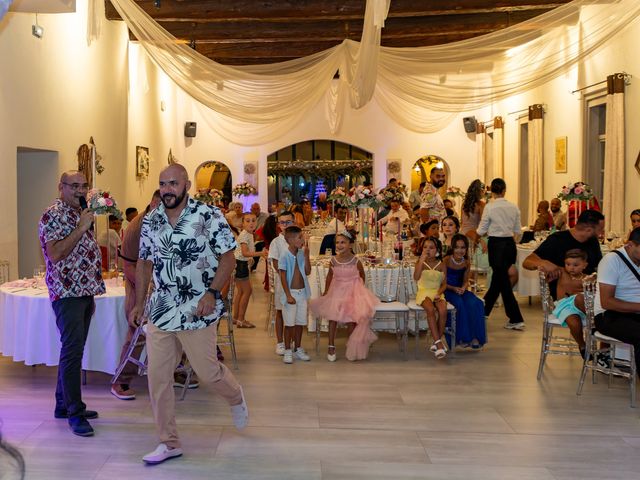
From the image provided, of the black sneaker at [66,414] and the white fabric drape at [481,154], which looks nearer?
the black sneaker at [66,414]

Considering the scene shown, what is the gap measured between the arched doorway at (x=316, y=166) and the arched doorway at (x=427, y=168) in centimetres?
141

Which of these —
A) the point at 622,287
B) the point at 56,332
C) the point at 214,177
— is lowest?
the point at 56,332

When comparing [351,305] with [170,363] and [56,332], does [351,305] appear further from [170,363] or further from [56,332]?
[170,363]

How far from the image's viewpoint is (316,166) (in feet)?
73.6

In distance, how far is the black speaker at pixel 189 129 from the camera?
60.8 feet

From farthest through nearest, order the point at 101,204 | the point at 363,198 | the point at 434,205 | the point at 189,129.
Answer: the point at 189,129 < the point at 434,205 < the point at 363,198 < the point at 101,204

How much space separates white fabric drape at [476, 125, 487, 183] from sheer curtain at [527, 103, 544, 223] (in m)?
3.84

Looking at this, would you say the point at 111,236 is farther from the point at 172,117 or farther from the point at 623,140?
the point at 172,117

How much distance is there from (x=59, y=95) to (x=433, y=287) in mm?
5595

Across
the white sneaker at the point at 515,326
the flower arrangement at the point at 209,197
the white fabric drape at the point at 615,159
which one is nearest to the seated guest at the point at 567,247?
the white sneaker at the point at 515,326

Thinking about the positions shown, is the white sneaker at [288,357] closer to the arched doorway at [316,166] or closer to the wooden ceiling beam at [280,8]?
the wooden ceiling beam at [280,8]

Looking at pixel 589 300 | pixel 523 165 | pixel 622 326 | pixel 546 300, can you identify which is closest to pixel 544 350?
pixel 546 300

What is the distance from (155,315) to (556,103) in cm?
1043

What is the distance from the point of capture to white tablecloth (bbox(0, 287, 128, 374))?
219 inches
